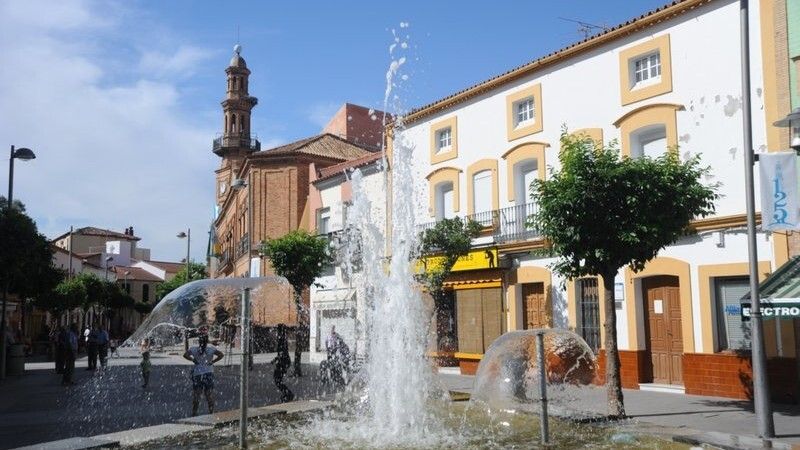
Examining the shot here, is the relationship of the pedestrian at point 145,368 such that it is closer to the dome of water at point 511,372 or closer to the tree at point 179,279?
the dome of water at point 511,372

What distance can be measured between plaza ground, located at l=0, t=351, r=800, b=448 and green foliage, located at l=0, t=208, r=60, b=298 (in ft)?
9.80

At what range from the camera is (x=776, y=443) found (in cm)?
821

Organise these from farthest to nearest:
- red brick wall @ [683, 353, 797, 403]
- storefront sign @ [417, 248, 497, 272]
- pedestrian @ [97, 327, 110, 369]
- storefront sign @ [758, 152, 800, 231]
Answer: pedestrian @ [97, 327, 110, 369], storefront sign @ [417, 248, 497, 272], red brick wall @ [683, 353, 797, 403], storefront sign @ [758, 152, 800, 231]

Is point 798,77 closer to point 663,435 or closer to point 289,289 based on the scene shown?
point 663,435

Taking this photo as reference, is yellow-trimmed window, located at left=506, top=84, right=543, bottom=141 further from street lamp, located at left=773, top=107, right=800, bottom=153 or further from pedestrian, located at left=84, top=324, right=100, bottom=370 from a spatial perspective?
pedestrian, located at left=84, top=324, right=100, bottom=370

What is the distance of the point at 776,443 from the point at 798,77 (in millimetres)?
8146

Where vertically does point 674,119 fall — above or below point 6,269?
above

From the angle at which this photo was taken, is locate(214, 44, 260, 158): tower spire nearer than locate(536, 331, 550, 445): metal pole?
No

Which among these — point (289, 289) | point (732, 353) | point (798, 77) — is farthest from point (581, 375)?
point (289, 289)

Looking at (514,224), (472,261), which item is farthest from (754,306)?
(472,261)

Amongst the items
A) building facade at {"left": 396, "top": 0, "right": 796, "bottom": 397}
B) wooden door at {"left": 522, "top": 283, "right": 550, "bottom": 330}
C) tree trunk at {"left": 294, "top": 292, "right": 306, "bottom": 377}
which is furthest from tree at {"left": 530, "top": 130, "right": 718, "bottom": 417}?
tree trunk at {"left": 294, "top": 292, "right": 306, "bottom": 377}

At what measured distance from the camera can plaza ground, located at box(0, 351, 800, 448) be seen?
10.5 m

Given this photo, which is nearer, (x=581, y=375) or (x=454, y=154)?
(x=581, y=375)

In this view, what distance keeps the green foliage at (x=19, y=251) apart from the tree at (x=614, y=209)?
1608cm
